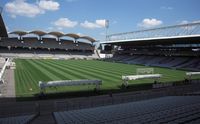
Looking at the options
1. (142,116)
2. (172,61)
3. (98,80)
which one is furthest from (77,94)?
(172,61)

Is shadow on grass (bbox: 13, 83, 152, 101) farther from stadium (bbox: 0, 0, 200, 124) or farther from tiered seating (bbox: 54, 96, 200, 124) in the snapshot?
tiered seating (bbox: 54, 96, 200, 124)

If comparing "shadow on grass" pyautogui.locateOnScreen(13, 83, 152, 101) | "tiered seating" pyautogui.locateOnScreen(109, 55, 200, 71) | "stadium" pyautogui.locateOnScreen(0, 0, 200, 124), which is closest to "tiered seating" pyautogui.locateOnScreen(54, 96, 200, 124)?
"stadium" pyautogui.locateOnScreen(0, 0, 200, 124)

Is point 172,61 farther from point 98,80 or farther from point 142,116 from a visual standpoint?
point 142,116

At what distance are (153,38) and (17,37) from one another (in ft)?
172

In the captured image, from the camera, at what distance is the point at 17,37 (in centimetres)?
8412

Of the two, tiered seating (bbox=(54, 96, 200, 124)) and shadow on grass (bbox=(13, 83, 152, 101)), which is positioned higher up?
tiered seating (bbox=(54, 96, 200, 124))

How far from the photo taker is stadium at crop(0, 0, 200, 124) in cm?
1278

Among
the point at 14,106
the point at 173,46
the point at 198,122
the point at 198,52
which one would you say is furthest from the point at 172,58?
the point at 198,122

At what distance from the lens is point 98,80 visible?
946 inches

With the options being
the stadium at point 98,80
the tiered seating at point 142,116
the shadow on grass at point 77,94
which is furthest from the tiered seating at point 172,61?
the tiered seating at point 142,116

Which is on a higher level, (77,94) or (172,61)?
(172,61)

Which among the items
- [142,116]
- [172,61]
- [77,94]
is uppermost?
[172,61]

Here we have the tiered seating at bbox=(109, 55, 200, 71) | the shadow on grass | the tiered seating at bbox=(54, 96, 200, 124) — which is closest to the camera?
the tiered seating at bbox=(54, 96, 200, 124)

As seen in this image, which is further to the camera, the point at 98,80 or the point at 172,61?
the point at 172,61
